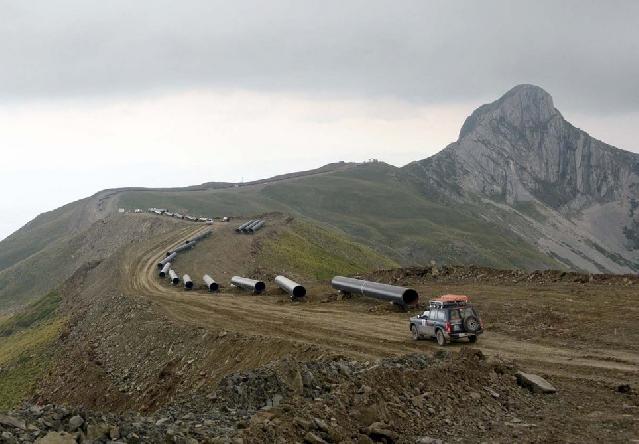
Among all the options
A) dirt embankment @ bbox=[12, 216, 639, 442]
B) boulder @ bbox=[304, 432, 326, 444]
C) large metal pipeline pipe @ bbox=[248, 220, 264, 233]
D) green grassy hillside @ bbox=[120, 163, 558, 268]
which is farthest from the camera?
green grassy hillside @ bbox=[120, 163, 558, 268]

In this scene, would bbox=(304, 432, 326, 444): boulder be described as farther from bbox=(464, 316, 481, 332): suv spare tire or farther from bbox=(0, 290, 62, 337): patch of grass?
bbox=(0, 290, 62, 337): patch of grass

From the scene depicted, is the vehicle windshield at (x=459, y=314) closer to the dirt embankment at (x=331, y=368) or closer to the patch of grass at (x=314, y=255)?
the dirt embankment at (x=331, y=368)

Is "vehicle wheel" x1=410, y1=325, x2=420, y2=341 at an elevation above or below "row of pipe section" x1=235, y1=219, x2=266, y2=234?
below

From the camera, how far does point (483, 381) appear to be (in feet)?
69.0

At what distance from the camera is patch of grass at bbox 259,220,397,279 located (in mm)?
72438

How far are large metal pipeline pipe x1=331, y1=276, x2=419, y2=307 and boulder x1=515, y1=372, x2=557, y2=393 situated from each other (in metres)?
18.1

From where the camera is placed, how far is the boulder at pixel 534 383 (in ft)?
69.3

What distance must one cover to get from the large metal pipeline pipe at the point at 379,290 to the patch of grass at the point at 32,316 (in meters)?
39.0

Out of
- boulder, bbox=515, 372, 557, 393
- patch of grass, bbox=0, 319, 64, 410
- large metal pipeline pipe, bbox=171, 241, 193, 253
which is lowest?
patch of grass, bbox=0, 319, 64, 410

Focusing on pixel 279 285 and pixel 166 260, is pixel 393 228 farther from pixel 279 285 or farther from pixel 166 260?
pixel 279 285

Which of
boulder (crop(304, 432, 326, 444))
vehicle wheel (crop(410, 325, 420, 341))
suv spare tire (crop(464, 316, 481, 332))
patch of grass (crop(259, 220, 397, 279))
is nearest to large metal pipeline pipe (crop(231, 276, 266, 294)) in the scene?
patch of grass (crop(259, 220, 397, 279))

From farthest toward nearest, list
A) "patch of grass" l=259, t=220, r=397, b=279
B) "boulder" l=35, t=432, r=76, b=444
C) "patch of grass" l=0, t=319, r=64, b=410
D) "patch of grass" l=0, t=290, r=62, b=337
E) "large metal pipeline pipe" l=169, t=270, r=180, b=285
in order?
"patch of grass" l=259, t=220, r=397, b=279 → "patch of grass" l=0, t=290, r=62, b=337 → "large metal pipeline pipe" l=169, t=270, r=180, b=285 → "patch of grass" l=0, t=319, r=64, b=410 → "boulder" l=35, t=432, r=76, b=444

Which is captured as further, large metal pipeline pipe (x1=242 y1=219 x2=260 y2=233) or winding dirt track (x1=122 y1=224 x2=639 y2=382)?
large metal pipeline pipe (x1=242 y1=219 x2=260 y2=233)

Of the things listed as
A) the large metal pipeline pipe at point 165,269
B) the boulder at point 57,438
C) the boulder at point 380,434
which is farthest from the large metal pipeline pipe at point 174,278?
the boulder at point 57,438
